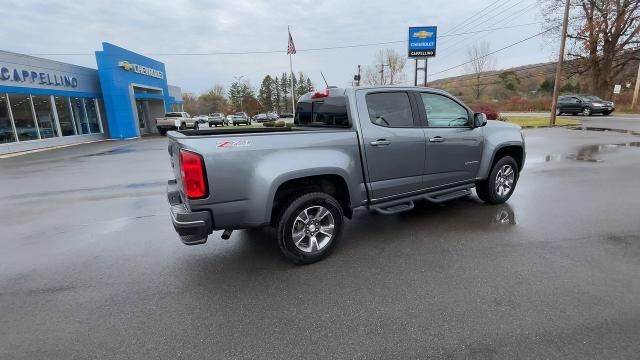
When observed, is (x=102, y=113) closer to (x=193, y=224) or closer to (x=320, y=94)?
(x=320, y=94)

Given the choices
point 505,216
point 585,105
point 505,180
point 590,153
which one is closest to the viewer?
point 505,216

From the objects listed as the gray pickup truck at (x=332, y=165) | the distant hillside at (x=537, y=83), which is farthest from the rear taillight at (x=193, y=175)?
the distant hillside at (x=537, y=83)

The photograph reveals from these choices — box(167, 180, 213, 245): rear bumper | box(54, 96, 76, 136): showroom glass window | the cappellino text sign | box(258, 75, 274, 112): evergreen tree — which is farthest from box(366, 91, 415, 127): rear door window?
box(258, 75, 274, 112): evergreen tree

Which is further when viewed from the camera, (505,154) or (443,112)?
(505,154)

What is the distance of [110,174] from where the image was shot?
995cm

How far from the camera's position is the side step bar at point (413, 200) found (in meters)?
4.14

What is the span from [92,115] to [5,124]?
287 inches

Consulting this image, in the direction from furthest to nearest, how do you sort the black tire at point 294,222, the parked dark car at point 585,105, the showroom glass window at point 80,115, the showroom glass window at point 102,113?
the parked dark car at point 585,105, the showroom glass window at point 102,113, the showroom glass window at point 80,115, the black tire at point 294,222

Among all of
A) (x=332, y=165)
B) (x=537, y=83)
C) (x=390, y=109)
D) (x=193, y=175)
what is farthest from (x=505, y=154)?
(x=537, y=83)

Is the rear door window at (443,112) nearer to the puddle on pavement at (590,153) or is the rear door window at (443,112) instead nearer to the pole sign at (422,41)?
the puddle on pavement at (590,153)

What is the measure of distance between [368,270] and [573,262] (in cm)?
217

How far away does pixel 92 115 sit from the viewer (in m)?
24.2

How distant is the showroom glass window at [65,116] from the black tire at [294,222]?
79.0ft

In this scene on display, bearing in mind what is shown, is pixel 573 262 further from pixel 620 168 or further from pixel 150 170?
pixel 150 170
